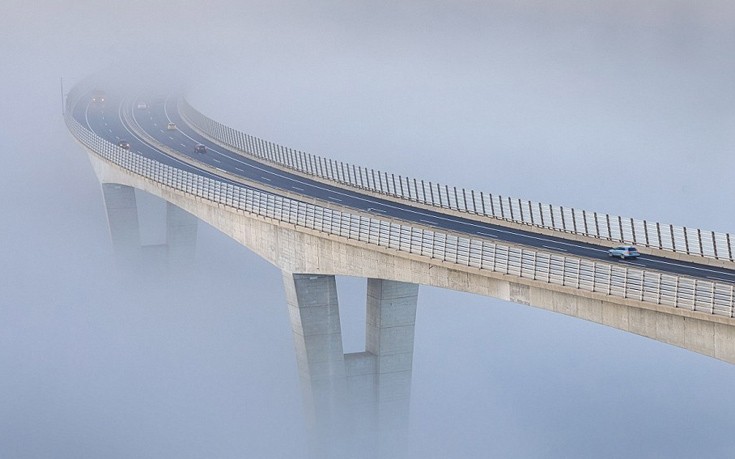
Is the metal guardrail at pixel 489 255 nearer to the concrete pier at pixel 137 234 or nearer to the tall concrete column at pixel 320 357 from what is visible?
the tall concrete column at pixel 320 357

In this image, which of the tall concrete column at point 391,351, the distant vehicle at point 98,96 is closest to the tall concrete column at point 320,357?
the tall concrete column at point 391,351

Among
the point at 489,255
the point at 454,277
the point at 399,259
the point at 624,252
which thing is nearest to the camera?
the point at 489,255

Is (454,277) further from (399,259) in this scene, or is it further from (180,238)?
Result: (180,238)

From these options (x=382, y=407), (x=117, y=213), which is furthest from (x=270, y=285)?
(x=382, y=407)

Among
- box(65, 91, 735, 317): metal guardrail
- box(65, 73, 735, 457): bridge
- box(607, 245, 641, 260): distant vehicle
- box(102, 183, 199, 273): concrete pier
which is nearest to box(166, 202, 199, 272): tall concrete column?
box(102, 183, 199, 273): concrete pier

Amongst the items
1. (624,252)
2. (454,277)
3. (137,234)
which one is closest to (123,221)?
(137,234)

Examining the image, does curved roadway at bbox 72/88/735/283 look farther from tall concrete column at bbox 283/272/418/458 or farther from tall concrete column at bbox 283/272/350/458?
tall concrete column at bbox 283/272/350/458
